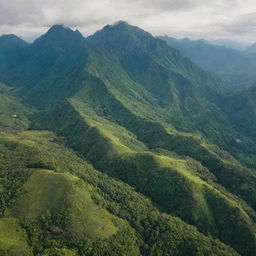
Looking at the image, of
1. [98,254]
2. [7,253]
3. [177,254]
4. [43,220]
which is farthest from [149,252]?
[7,253]

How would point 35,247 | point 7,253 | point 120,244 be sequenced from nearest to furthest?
point 7,253 < point 35,247 < point 120,244

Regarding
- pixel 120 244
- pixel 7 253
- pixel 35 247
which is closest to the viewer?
pixel 7 253

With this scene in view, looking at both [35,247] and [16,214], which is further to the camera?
[16,214]

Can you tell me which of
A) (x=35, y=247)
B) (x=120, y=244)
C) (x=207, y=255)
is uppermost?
(x=35, y=247)

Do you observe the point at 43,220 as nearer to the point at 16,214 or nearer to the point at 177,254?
the point at 16,214

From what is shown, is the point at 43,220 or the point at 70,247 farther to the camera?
the point at 43,220

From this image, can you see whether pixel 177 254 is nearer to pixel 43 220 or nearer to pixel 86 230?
pixel 86 230

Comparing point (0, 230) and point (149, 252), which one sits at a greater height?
point (0, 230)

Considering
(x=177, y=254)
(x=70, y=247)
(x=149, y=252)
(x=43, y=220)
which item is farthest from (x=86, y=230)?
(x=177, y=254)

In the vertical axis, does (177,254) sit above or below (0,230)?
below
